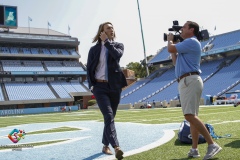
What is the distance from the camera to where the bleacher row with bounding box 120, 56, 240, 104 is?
120 feet

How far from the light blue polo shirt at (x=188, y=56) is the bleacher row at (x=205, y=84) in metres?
31.5

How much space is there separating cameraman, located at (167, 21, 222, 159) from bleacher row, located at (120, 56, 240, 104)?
31515mm

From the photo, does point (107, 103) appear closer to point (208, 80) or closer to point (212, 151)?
point (212, 151)

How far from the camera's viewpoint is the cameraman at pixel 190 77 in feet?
14.3

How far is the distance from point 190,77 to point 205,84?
3621cm

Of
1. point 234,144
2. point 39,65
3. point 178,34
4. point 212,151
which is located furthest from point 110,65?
point 39,65

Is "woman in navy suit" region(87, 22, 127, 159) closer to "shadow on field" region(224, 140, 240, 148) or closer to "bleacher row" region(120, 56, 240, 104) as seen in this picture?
"shadow on field" region(224, 140, 240, 148)

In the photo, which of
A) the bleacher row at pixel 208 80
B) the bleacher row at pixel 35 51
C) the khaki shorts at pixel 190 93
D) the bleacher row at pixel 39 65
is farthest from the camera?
the bleacher row at pixel 35 51

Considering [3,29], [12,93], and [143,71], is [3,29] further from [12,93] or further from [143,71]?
[143,71]

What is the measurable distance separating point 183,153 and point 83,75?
5458cm

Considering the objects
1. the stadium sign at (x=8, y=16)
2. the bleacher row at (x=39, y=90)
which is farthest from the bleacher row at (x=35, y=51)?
the bleacher row at (x=39, y=90)

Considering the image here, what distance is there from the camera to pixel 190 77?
443 centimetres

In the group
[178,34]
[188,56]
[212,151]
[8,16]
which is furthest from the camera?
[8,16]

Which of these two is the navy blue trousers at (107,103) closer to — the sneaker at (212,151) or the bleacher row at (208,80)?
the sneaker at (212,151)
